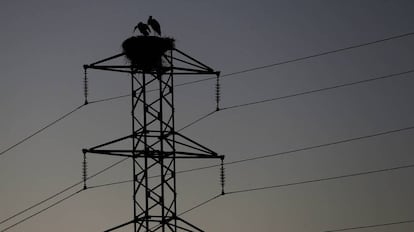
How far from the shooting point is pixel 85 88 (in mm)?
35125

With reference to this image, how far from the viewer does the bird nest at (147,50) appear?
34.9 metres

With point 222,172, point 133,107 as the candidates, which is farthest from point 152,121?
point 222,172

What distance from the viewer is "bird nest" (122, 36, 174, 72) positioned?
34.9 metres

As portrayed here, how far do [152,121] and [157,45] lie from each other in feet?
8.13

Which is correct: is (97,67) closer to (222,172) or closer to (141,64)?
(141,64)

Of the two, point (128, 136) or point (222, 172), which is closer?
point (128, 136)

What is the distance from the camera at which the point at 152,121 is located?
34656mm

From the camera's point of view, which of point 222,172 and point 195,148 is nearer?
point 195,148

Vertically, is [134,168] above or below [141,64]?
below

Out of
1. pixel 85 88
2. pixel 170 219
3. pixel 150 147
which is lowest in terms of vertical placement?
pixel 170 219

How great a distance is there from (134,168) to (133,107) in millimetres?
1940

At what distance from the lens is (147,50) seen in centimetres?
3516

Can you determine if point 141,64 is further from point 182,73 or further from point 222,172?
point 222,172

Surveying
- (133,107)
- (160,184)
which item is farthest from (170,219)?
(133,107)
